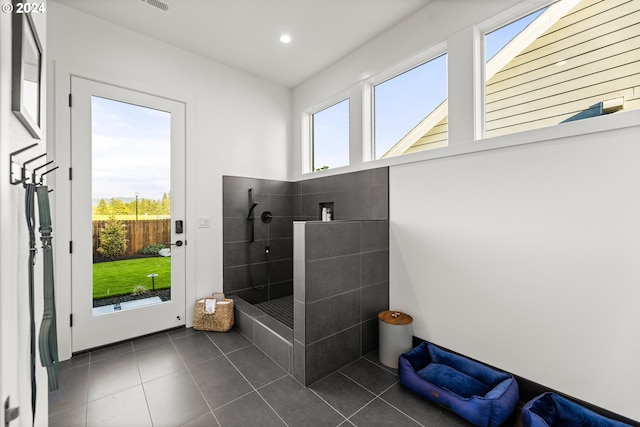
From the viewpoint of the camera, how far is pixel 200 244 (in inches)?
121

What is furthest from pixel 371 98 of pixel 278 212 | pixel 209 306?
pixel 209 306

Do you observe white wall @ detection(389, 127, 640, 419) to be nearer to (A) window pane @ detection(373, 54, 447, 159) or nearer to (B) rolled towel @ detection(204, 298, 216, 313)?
(A) window pane @ detection(373, 54, 447, 159)

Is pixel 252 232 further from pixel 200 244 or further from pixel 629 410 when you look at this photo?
pixel 629 410

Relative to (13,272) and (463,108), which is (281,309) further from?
(463,108)

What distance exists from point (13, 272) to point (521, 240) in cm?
257

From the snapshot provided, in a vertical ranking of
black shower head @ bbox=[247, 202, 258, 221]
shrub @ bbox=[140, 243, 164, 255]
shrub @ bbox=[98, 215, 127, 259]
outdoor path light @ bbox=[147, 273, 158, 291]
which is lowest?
outdoor path light @ bbox=[147, 273, 158, 291]

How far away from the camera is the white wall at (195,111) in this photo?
2.34 metres

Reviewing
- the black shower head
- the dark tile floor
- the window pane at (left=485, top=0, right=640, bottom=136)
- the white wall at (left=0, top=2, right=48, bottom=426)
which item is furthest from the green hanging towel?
the window pane at (left=485, top=0, right=640, bottom=136)

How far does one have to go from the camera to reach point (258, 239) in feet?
11.7

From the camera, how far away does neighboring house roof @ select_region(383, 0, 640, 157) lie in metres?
1.66

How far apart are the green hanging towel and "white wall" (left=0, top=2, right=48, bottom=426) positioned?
0.17ft

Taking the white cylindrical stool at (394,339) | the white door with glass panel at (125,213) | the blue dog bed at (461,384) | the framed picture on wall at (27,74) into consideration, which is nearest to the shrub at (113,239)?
the white door with glass panel at (125,213)

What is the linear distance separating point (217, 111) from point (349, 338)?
286 centimetres

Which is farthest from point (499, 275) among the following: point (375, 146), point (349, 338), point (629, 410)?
→ point (375, 146)
